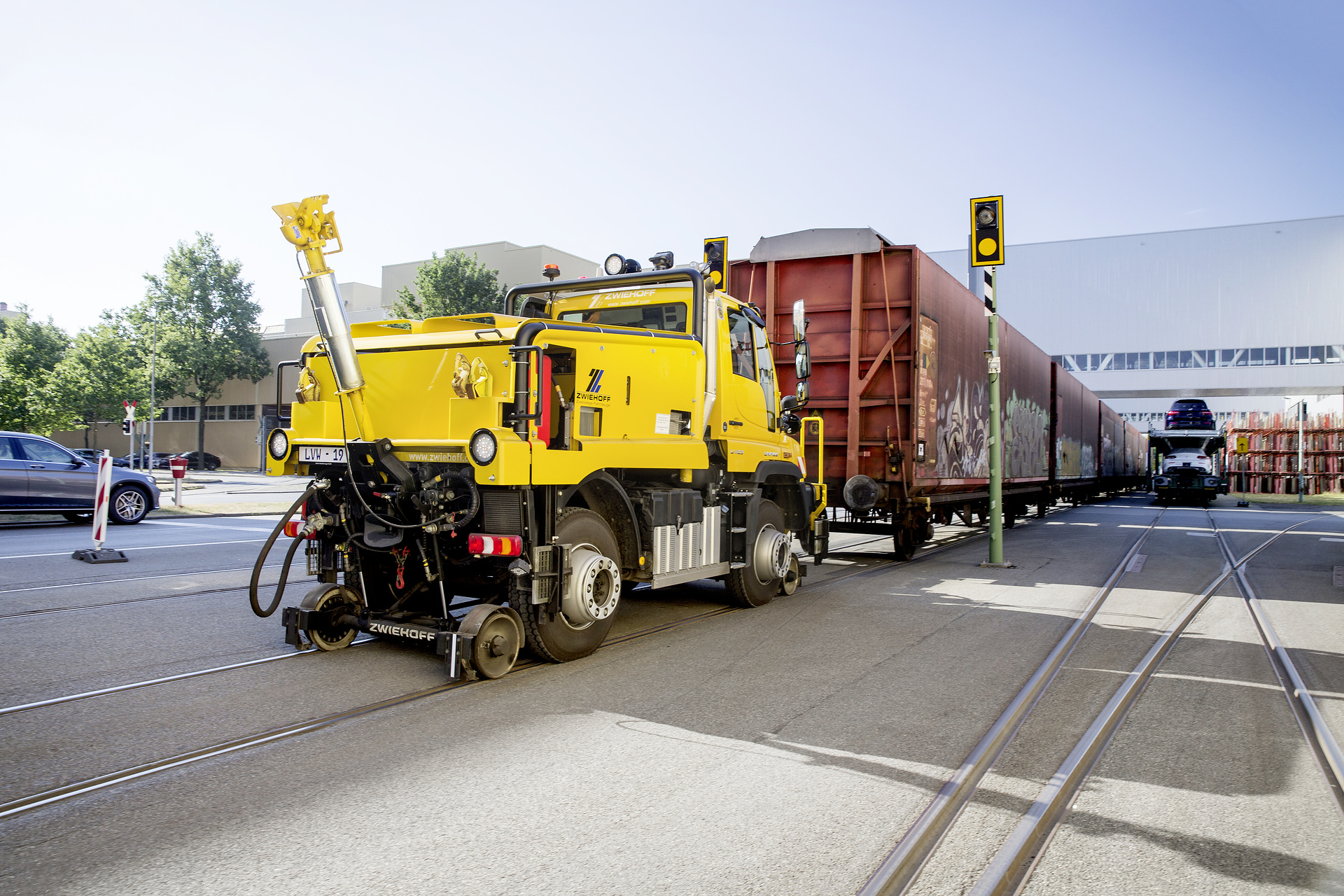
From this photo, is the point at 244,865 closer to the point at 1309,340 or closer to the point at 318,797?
the point at 318,797

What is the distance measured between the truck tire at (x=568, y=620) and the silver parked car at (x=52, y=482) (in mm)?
11650

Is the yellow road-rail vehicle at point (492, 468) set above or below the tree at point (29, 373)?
below

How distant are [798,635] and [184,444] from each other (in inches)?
2508

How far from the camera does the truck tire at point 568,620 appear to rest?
5.46 meters

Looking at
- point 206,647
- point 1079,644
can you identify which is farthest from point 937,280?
point 206,647

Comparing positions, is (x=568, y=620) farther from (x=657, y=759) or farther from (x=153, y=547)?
(x=153, y=547)

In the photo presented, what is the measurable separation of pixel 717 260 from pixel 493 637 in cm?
379

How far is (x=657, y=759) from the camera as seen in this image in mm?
3930

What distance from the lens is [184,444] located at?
59.8 m

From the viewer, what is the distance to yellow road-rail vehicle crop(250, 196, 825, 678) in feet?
17.0

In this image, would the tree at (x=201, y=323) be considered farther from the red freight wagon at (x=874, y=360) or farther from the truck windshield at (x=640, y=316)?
the truck windshield at (x=640, y=316)

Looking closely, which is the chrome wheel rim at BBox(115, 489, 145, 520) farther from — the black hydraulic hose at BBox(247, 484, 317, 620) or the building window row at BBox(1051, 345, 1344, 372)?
the building window row at BBox(1051, 345, 1344, 372)

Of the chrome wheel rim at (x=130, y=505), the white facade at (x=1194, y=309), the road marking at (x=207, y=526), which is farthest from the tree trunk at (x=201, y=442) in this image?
the white facade at (x=1194, y=309)

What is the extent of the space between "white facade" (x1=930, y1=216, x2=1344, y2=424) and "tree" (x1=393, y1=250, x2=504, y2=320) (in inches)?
1189
